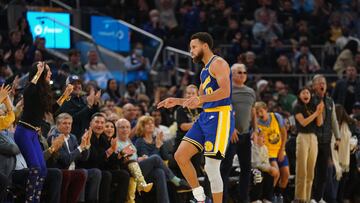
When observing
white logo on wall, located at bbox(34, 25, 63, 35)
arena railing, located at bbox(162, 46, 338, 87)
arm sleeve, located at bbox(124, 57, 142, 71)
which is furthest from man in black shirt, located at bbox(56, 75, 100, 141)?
arena railing, located at bbox(162, 46, 338, 87)

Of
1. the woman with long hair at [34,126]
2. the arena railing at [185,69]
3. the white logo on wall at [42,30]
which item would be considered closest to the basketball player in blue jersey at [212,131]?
the woman with long hair at [34,126]

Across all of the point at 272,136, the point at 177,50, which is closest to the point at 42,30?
the point at 177,50

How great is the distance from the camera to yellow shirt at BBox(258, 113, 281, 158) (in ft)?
40.3

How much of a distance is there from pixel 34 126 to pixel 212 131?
2054 mm

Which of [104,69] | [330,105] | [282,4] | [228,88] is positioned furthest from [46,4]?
[228,88]

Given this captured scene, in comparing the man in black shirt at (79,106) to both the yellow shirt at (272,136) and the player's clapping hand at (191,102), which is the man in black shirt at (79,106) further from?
the player's clapping hand at (191,102)

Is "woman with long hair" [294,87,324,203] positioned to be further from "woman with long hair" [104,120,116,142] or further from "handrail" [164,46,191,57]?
"handrail" [164,46,191,57]

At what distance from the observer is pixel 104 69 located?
16.1 metres

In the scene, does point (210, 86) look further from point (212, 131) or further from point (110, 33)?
point (110, 33)

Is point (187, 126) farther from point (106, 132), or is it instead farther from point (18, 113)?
point (18, 113)

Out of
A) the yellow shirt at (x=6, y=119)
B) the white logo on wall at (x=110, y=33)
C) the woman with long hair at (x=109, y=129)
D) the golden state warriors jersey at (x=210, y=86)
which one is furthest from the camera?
the white logo on wall at (x=110, y=33)

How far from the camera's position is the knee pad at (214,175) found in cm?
866

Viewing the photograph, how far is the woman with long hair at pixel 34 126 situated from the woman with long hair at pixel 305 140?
13.7 ft

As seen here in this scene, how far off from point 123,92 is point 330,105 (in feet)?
17.4
